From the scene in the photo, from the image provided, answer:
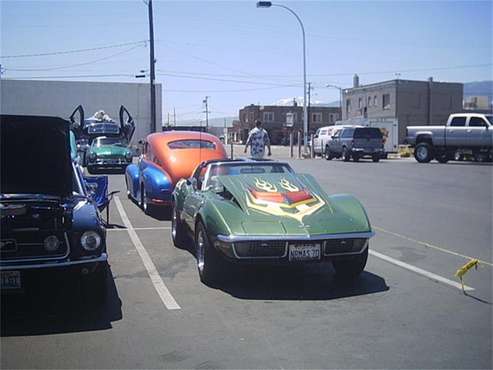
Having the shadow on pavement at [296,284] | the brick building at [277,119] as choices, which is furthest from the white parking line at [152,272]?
the brick building at [277,119]

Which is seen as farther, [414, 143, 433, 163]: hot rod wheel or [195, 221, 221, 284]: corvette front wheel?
[414, 143, 433, 163]: hot rod wheel

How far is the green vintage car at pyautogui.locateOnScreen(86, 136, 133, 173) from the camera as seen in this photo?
22.2 meters

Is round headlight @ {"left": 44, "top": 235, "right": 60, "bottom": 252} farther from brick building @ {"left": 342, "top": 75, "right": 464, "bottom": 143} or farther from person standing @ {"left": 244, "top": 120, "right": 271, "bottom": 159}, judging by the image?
brick building @ {"left": 342, "top": 75, "right": 464, "bottom": 143}

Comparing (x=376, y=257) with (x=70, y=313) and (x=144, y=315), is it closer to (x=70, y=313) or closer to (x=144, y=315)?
(x=144, y=315)

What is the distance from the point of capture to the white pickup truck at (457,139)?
1132 inches

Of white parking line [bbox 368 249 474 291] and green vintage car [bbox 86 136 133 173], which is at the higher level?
green vintage car [bbox 86 136 133 173]

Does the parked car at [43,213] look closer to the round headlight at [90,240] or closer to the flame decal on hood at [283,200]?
the round headlight at [90,240]

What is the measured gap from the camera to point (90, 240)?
5.42 m

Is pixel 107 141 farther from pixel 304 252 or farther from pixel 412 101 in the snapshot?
pixel 412 101

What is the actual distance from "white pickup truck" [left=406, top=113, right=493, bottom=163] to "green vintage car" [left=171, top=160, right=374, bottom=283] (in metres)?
23.6

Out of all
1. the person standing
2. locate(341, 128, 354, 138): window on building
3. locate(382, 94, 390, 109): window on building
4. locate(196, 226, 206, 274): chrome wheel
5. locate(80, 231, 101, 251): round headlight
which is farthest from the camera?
locate(382, 94, 390, 109): window on building

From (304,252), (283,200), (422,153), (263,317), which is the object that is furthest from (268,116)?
(263,317)

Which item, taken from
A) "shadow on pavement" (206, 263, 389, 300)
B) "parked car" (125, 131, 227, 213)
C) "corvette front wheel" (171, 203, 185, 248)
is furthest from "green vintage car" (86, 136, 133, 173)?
"shadow on pavement" (206, 263, 389, 300)

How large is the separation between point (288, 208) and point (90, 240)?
7.66ft
